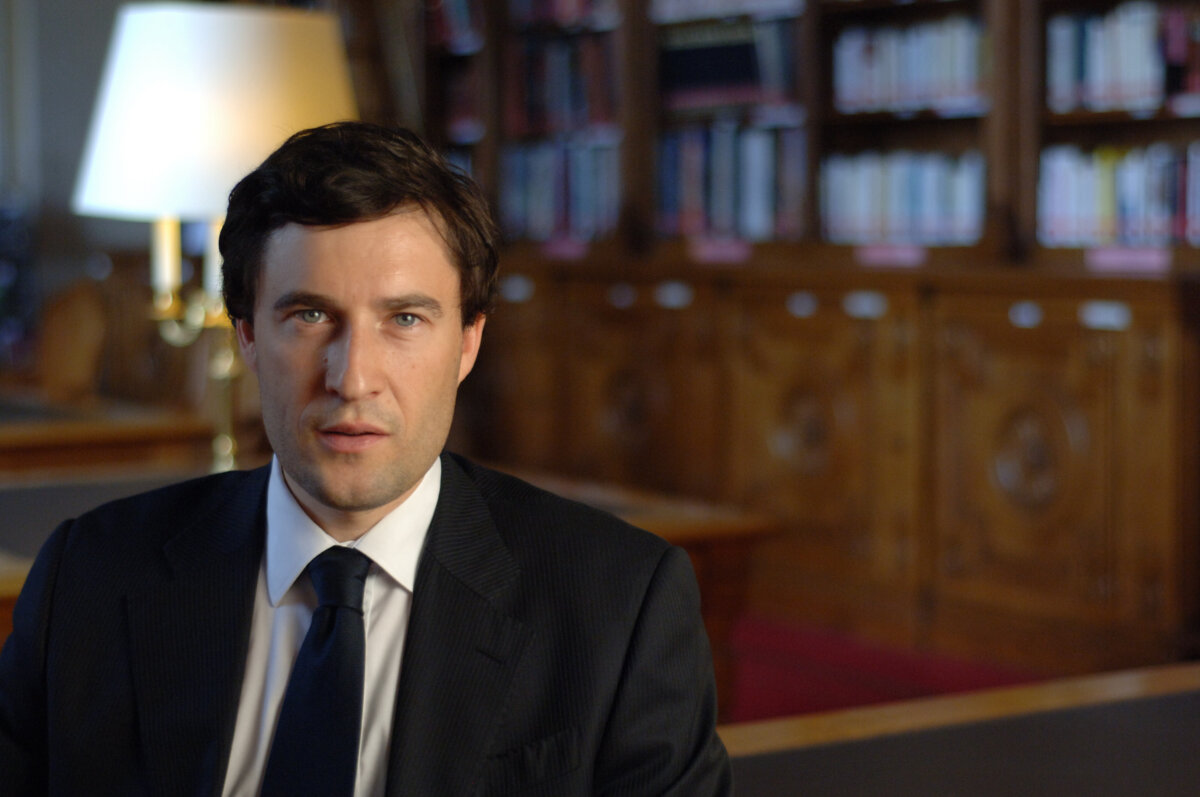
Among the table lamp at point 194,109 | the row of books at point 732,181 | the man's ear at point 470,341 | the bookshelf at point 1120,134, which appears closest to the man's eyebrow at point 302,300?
the man's ear at point 470,341

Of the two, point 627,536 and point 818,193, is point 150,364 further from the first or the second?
point 627,536

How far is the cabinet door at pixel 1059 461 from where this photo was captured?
3.79 meters

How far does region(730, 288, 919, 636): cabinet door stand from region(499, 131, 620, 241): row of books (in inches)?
34.8

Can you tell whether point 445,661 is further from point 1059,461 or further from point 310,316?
point 1059,461

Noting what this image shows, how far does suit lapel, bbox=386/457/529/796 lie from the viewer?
1.05 m

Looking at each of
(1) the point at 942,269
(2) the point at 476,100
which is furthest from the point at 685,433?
(2) the point at 476,100

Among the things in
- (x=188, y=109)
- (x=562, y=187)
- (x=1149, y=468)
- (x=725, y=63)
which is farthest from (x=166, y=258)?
(x=562, y=187)

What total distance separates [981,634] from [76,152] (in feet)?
17.8

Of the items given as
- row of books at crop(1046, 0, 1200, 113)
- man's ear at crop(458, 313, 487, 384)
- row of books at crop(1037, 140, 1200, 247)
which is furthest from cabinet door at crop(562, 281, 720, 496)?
man's ear at crop(458, 313, 487, 384)

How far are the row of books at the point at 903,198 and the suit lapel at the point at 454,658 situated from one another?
3413 mm

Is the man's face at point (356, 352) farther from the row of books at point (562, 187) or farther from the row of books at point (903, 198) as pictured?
the row of books at point (562, 187)

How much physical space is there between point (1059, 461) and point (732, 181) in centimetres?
153

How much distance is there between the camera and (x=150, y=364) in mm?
6398

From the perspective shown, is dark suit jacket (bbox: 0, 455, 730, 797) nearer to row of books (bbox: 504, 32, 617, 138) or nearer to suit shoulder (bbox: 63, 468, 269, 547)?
suit shoulder (bbox: 63, 468, 269, 547)
